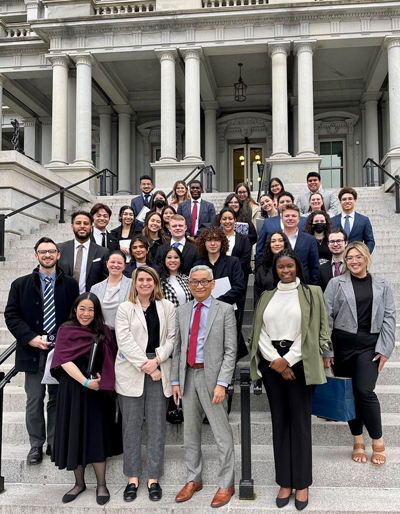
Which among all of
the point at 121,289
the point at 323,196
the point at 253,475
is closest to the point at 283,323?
the point at 253,475

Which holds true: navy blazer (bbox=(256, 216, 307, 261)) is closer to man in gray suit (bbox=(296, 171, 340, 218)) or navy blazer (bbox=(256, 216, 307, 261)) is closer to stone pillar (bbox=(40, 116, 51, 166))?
man in gray suit (bbox=(296, 171, 340, 218))

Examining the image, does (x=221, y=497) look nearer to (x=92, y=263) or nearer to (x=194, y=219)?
(x=92, y=263)

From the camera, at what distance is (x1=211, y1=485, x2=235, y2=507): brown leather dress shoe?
4461 millimetres

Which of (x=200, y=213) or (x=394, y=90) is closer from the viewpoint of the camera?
(x=200, y=213)

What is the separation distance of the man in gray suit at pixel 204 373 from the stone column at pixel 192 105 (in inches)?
523

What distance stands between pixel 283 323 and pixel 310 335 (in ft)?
0.80

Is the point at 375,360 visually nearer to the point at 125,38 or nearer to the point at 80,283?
the point at 80,283

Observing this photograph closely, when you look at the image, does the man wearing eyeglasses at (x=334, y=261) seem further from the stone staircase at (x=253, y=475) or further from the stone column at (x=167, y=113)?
the stone column at (x=167, y=113)

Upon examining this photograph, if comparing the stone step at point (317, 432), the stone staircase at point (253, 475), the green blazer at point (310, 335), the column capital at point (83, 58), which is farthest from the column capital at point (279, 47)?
the green blazer at point (310, 335)

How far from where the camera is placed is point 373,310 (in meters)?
4.79

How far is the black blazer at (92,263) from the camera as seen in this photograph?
5.98 meters

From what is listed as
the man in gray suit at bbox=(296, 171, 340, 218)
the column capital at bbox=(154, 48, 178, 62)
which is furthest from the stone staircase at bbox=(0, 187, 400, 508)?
the column capital at bbox=(154, 48, 178, 62)

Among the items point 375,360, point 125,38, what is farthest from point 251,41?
point 375,360

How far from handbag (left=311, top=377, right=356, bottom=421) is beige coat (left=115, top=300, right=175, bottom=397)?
1366 millimetres
